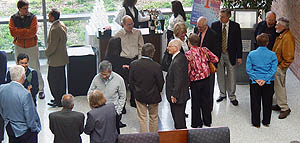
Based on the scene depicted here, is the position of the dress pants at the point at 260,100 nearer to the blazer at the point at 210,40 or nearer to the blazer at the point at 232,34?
the blazer at the point at 210,40

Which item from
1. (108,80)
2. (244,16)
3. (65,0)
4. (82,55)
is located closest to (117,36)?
(82,55)

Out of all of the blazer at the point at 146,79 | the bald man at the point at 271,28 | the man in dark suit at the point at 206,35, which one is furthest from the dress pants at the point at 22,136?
the bald man at the point at 271,28

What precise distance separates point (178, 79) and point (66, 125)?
1.88 m

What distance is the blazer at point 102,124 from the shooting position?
615 cm

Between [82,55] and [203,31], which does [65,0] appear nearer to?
[82,55]

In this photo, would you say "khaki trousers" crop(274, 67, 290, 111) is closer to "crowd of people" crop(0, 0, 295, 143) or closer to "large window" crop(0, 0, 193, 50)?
"crowd of people" crop(0, 0, 295, 143)

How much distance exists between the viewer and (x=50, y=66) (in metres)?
8.97

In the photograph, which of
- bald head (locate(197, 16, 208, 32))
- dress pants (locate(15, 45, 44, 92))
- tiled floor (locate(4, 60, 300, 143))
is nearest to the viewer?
tiled floor (locate(4, 60, 300, 143))

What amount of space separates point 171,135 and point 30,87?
2.08 m

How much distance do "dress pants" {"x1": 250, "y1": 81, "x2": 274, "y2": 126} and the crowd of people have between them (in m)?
0.02

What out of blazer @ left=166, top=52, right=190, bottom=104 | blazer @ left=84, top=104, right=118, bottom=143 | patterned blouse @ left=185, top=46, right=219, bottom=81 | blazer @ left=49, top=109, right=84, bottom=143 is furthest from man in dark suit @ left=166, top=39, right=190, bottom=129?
blazer @ left=49, top=109, right=84, bottom=143

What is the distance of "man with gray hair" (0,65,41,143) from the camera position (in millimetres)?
6242

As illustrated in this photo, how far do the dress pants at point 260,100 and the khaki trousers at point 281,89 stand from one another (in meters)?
0.56

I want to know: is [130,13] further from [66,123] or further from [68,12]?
[66,123]
